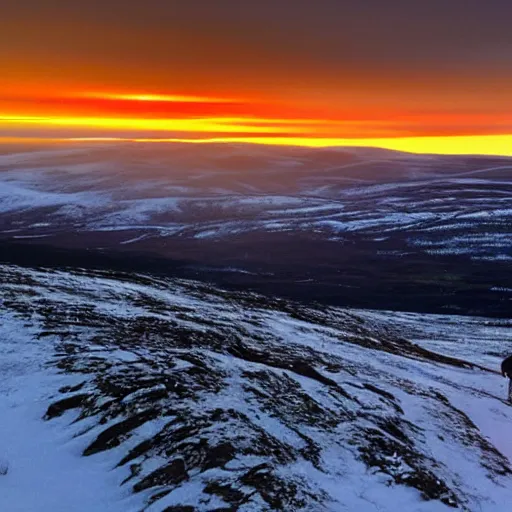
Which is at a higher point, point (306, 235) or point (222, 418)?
point (222, 418)

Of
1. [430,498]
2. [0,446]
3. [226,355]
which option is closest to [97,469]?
[0,446]

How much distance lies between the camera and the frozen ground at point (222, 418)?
12.4m

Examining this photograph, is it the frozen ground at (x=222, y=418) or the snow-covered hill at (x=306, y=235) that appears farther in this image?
the snow-covered hill at (x=306, y=235)

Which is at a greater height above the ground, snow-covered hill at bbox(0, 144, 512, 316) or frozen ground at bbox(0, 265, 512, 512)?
frozen ground at bbox(0, 265, 512, 512)

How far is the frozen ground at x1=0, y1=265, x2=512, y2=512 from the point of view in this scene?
1244 cm

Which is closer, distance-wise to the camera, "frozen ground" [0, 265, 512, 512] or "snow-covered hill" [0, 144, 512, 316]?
"frozen ground" [0, 265, 512, 512]

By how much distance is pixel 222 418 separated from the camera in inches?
618

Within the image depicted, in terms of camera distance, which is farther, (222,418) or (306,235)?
(306,235)

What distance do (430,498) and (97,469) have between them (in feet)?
25.6

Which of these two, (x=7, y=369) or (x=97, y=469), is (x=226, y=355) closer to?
(x=7, y=369)

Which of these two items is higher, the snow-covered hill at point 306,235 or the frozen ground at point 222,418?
the frozen ground at point 222,418

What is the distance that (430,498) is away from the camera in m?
13.7

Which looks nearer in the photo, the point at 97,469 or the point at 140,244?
the point at 97,469

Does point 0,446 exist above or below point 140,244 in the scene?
above
